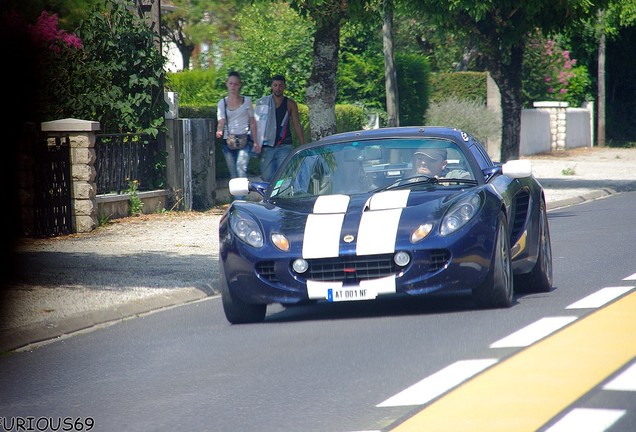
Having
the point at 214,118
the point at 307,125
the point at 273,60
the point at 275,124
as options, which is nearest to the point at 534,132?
the point at 273,60

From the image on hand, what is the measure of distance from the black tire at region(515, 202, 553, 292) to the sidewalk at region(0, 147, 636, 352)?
2860mm

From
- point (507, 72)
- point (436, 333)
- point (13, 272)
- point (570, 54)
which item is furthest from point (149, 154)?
point (570, 54)

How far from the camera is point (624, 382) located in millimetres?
6371

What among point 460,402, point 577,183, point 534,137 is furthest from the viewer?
point 534,137

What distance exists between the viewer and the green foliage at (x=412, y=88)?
33.9 metres

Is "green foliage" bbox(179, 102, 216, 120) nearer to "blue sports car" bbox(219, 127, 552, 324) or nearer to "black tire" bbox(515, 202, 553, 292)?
"blue sports car" bbox(219, 127, 552, 324)

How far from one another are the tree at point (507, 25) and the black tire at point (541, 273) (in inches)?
522

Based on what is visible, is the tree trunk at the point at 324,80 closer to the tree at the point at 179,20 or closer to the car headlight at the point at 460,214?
the car headlight at the point at 460,214

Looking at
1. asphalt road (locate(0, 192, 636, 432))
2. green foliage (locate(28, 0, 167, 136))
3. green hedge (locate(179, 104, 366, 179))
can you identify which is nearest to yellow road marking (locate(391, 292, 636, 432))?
asphalt road (locate(0, 192, 636, 432))

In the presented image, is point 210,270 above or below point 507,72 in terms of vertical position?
below

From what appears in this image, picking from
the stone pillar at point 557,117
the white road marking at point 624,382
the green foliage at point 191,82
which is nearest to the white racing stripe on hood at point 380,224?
the white road marking at point 624,382

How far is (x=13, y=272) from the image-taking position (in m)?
12.3

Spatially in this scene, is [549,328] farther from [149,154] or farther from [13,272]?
[149,154]

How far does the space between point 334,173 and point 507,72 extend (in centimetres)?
1718
